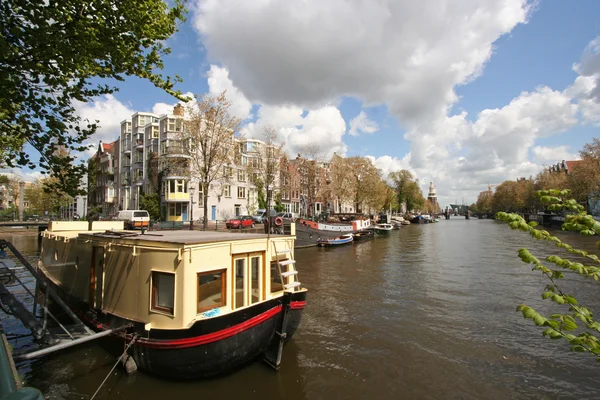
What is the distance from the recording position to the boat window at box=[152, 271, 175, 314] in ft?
24.3

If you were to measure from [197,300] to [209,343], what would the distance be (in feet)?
3.04

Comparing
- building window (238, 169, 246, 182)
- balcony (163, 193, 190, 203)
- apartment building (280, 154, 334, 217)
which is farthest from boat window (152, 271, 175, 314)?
building window (238, 169, 246, 182)

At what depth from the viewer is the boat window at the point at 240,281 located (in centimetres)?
793

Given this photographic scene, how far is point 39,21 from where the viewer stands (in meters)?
6.85

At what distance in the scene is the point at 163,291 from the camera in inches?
295

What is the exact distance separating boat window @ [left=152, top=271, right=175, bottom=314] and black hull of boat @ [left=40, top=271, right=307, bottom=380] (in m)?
0.51

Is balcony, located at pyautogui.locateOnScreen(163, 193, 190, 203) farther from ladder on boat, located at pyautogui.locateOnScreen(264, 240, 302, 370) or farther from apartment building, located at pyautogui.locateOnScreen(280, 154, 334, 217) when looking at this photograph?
ladder on boat, located at pyautogui.locateOnScreen(264, 240, 302, 370)

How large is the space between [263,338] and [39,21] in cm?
830

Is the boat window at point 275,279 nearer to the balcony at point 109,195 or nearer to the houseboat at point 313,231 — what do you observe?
the houseboat at point 313,231

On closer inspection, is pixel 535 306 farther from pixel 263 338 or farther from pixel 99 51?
pixel 99 51

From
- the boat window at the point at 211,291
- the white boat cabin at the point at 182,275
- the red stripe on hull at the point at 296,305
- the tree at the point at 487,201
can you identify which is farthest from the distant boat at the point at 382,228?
the tree at the point at 487,201

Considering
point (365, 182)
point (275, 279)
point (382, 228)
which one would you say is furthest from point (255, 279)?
point (365, 182)

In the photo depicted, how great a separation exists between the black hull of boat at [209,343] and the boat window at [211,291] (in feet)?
1.82

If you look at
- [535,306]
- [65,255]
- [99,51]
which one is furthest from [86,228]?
[535,306]
